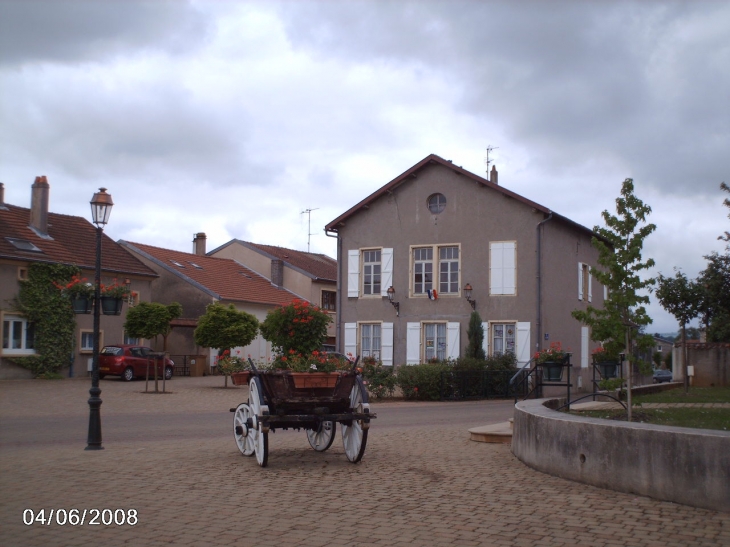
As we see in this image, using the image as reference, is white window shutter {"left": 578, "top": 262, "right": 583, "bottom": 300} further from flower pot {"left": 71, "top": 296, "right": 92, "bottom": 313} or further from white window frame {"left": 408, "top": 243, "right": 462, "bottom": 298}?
flower pot {"left": 71, "top": 296, "right": 92, "bottom": 313}

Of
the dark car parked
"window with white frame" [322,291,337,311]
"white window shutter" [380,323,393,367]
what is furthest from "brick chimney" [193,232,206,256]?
the dark car parked

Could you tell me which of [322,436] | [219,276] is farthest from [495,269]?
[219,276]

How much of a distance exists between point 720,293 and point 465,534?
20.0m

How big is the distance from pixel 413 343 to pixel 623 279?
62.6ft

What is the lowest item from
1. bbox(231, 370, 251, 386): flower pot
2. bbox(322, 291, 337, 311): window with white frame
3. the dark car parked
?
the dark car parked

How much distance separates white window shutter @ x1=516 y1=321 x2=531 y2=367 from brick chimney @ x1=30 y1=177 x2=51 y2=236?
1989 centimetres

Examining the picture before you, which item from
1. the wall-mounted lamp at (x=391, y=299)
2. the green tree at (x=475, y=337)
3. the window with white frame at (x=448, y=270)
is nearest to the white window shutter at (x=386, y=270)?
the wall-mounted lamp at (x=391, y=299)

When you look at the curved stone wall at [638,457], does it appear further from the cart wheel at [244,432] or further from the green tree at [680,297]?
the green tree at [680,297]

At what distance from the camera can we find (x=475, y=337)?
28.1 meters

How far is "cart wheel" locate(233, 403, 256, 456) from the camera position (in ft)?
33.6

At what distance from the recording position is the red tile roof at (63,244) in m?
30.8

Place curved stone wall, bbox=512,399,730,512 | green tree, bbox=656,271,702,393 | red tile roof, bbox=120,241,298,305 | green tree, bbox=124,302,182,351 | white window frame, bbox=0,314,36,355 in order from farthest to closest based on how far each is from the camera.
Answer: red tile roof, bbox=120,241,298,305
green tree, bbox=124,302,182,351
white window frame, bbox=0,314,36,355
green tree, bbox=656,271,702,393
curved stone wall, bbox=512,399,730,512

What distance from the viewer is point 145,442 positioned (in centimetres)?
1267

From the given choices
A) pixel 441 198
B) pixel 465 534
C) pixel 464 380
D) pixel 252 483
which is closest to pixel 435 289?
pixel 441 198
